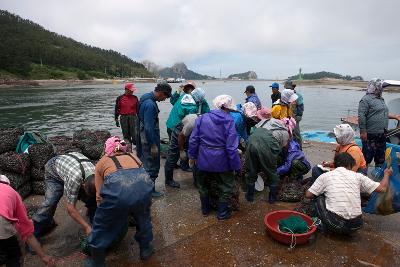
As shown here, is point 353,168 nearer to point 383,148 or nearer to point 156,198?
point 383,148

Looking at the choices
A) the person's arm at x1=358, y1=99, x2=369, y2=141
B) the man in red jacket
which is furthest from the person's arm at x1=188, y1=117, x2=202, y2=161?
the man in red jacket

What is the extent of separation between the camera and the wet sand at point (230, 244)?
386 centimetres

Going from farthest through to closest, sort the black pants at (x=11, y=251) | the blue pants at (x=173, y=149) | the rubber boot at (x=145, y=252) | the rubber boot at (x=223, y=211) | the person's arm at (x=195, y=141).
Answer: the blue pants at (x=173, y=149)
the rubber boot at (x=223, y=211)
the person's arm at (x=195, y=141)
the rubber boot at (x=145, y=252)
the black pants at (x=11, y=251)

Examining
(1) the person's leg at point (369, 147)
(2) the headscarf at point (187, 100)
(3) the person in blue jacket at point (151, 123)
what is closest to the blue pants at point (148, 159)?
(3) the person in blue jacket at point (151, 123)

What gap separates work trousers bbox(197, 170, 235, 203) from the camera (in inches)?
189

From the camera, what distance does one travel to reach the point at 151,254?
12.9 feet

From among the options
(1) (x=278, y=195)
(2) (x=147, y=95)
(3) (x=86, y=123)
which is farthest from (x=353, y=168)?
(3) (x=86, y=123)

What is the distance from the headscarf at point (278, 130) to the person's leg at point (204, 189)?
1.32 metres

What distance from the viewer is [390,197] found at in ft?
14.6

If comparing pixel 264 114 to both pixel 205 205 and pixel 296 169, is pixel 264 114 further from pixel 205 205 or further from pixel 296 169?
pixel 205 205

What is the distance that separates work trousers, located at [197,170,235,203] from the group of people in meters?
0.02

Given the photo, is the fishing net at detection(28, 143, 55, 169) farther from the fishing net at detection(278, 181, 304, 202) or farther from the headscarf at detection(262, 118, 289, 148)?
the fishing net at detection(278, 181, 304, 202)

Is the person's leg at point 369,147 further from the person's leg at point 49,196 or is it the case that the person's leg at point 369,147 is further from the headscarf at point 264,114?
the person's leg at point 49,196

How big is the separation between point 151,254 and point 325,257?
2.16 meters
